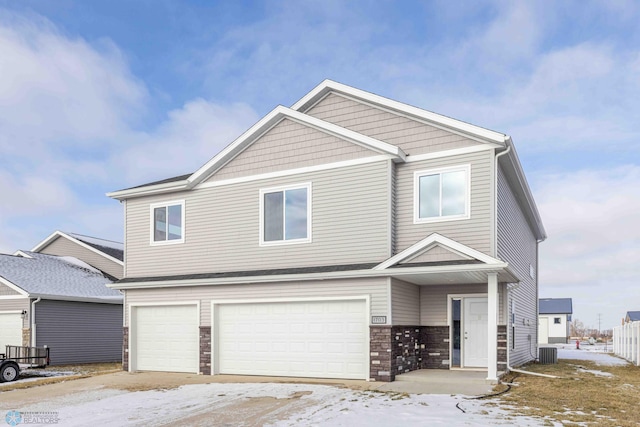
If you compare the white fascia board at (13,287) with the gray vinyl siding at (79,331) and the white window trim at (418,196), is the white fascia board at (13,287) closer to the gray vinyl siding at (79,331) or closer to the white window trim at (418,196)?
the gray vinyl siding at (79,331)

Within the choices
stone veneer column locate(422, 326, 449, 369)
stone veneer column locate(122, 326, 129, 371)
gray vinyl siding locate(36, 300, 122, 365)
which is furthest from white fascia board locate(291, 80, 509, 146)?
gray vinyl siding locate(36, 300, 122, 365)

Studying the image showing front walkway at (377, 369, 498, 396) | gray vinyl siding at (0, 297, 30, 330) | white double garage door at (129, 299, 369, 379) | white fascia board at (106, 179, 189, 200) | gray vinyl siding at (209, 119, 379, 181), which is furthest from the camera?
gray vinyl siding at (0, 297, 30, 330)

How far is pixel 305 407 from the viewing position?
32.9ft

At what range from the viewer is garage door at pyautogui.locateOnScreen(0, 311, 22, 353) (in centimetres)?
2067

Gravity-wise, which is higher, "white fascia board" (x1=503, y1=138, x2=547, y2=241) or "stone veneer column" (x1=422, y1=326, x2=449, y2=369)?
"white fascia board" (x1=503, y1=138, x2=547, y2=241)

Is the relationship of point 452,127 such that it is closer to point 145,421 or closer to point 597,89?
point 597,89

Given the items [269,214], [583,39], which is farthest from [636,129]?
[269,214]

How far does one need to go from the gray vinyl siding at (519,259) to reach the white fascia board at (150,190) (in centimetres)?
916

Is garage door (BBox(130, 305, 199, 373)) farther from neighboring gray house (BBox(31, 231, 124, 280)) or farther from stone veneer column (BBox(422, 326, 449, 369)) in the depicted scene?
neighboring gray house (BBox(31, 231, 124, 280))

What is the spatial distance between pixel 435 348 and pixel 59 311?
1472cm

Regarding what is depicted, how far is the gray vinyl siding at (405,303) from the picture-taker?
531 inches

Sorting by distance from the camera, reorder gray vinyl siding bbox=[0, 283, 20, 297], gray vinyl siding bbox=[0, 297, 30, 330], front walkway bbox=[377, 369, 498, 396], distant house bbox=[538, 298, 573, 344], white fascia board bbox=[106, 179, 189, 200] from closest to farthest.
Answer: front walkway bbox=[377, 369, 498, 396]
white fascia board bbox=[106, 179, 189, 200]
gray vinyl siding bbox=[0, 297, 30, 330]
gray vinyl siding bbox=[0, 283, 20, 297]
distant house bbox=[538, 298, 573, 344]

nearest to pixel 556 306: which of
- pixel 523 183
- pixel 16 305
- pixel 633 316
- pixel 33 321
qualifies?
pixel 633 316

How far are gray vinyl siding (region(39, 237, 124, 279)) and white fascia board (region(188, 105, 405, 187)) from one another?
11437 millimetres
